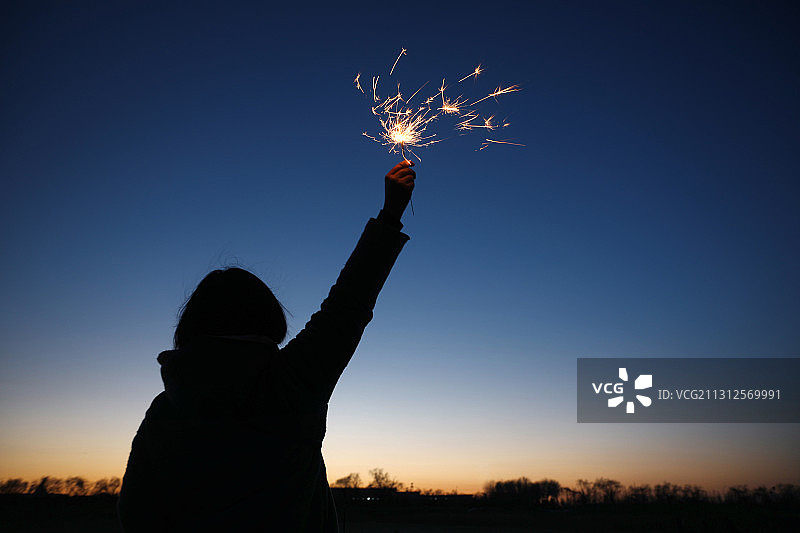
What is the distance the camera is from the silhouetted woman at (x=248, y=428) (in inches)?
45.3

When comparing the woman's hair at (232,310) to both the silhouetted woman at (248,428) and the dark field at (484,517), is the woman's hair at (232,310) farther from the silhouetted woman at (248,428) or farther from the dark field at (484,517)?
the dark field at (484,517)

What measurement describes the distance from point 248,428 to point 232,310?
15.8 inches

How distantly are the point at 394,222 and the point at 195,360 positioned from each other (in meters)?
0.67

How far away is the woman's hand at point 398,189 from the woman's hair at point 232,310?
18.4 inches

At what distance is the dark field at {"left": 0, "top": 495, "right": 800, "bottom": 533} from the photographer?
42.3 meters

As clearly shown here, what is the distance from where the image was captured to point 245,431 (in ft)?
3.78

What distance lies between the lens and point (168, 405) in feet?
4.22

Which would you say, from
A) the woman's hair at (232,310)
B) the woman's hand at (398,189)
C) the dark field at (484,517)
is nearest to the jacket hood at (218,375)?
the woman's hair at (232,310)

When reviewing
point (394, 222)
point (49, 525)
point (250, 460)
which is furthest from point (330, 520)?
point (49, 525)

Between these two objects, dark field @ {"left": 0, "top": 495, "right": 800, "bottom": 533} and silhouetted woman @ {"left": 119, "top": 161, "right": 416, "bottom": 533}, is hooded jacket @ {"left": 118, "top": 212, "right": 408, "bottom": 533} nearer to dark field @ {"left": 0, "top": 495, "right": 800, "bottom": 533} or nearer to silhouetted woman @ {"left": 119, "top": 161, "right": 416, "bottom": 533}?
silhouetted woman @ {"left": 119, "top": 161, "right": 416, "bottom": 533}

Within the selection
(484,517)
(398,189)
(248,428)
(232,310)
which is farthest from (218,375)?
(484,517)

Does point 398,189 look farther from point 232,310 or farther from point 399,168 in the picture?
point 232,310

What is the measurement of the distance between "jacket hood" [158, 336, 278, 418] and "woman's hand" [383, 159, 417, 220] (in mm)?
554

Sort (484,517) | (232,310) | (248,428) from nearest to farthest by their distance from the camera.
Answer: (248,428) → (232,310) → (484,517)
